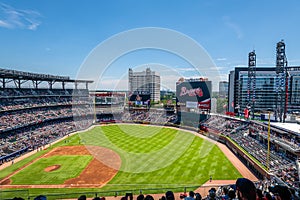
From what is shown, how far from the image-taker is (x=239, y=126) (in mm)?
36094

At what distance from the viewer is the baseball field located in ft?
63.5

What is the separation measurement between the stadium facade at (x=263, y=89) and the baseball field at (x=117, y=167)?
130 ft

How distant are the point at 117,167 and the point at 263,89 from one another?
6578cm

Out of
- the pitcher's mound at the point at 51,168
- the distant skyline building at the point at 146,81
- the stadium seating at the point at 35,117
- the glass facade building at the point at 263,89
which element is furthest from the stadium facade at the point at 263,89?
the pitcher's mound at the point at 51,168

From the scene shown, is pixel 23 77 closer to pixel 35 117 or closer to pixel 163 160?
pixel 35 117

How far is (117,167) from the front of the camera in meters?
24.4

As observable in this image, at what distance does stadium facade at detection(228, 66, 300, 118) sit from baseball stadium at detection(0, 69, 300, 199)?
88.4 ft

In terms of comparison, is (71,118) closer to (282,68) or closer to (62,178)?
(62,178)

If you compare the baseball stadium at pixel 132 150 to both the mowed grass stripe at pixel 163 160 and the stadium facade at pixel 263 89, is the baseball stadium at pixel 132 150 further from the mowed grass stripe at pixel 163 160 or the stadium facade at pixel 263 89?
the stadium facade at pixel 263 89

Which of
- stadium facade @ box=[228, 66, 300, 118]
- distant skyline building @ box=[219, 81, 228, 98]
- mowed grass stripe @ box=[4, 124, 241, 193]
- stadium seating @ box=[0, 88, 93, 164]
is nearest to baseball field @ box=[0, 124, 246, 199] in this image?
mowed grass stripe @ box=[4, 124, 241, 193]

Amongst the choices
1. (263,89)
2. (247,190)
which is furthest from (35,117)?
(263,89)

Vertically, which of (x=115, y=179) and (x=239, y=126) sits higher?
(x=239, y=126)

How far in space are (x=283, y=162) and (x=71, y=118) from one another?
48612 millimetres

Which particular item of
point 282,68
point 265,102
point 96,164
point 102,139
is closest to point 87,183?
point 96,164
